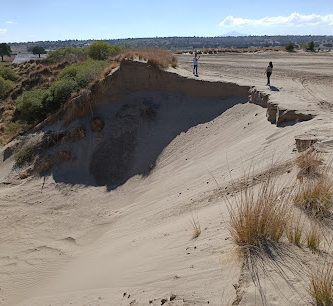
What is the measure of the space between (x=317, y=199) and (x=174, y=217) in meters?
4.24

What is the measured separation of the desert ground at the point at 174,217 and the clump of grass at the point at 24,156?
2.14 feet

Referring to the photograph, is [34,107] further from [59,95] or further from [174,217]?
[174,217]

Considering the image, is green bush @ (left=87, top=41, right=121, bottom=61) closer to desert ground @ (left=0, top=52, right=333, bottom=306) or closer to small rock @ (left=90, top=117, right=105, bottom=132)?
desert ground @ (left=0, top=52, right=333, bottom=306)

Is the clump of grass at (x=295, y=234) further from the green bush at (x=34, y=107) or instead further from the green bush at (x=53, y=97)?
the green bush at (x=34, y=107)

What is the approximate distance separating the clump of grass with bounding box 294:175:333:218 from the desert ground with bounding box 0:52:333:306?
276mm

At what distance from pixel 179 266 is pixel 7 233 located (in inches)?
398

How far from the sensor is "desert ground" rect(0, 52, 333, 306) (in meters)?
5.56

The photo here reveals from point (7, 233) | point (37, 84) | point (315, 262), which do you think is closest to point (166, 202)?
point (7, 233)

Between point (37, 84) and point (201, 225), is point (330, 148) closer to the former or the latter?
point (201, 225)

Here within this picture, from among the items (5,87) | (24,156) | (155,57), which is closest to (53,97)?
(24,156)

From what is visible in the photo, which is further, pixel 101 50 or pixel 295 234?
pixel 101 50

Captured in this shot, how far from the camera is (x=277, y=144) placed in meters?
12.2

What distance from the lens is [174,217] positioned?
1040 cm

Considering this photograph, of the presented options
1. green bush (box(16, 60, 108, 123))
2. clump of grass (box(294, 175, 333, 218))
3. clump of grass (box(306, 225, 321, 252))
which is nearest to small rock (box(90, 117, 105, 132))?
green bush (box(16, 60, 108, 123))
